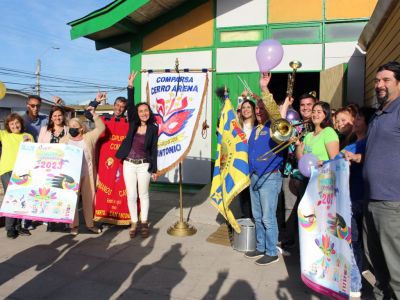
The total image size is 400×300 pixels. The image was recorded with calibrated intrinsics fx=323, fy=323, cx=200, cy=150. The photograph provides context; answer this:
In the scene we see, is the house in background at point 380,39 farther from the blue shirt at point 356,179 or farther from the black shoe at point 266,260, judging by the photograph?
the black shoe at point 266,260

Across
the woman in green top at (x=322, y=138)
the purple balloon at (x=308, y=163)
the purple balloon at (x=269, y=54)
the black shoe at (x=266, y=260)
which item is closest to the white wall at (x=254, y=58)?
the purple balloon at (x=269, y=54)

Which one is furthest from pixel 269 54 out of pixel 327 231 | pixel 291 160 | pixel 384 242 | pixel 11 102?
pixel 11 102

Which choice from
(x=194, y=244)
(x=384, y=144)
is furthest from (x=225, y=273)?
(x=384, y=144)

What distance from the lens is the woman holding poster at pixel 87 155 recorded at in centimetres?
478

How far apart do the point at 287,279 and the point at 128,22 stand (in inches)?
258

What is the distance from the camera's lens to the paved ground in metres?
3.12

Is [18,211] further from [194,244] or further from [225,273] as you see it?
[225,273]

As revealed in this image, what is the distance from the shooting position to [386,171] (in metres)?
2.51

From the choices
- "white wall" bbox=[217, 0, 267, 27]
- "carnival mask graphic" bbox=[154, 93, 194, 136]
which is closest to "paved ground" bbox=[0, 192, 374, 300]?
"carnival mask graphic" bbox=[154, 93, 194, 136]

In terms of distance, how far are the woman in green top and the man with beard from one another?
55 cm

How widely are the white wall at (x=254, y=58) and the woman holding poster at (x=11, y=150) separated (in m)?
4.33

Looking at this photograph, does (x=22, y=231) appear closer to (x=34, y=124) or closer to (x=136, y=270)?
(x=34, y=124)

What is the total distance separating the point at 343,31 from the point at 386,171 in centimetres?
→ 520

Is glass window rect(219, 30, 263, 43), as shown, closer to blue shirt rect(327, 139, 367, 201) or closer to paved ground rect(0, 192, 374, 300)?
paved ground rect(0, 192, 374, 300)
